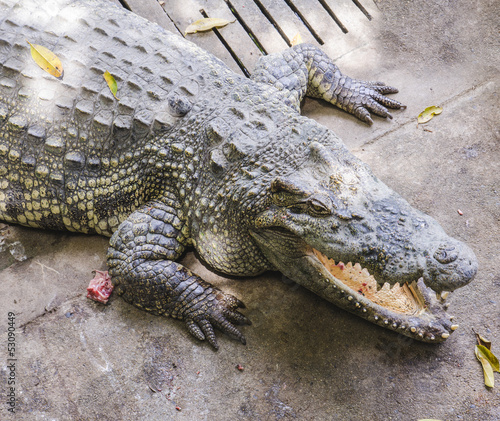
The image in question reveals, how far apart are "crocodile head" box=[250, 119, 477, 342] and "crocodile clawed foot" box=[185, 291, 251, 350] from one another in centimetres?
47

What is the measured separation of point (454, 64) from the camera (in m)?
4.71

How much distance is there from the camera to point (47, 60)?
3602 mm

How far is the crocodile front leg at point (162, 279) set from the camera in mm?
3471

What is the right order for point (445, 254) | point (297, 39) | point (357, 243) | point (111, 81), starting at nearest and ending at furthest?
1. point (445, 254)
2. point (357, 243)
3. point (111, 81)
4. point (297, 39)

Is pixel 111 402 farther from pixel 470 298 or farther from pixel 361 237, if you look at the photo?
pixel 470 298

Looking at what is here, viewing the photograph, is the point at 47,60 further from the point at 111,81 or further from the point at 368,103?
the point at 368,103

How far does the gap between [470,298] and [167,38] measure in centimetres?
300

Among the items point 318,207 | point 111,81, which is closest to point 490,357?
point 318,207

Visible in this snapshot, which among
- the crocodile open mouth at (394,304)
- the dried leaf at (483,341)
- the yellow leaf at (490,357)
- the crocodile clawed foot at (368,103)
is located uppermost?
the crocodile clawed foot at (368,103)

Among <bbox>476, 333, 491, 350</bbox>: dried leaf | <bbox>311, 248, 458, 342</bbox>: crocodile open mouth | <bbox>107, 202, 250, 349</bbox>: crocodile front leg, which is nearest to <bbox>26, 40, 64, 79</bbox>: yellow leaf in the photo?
<bbox>107, 202, 250, 349</bbox>: crocodile front leg

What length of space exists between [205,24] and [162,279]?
2705 millimetres

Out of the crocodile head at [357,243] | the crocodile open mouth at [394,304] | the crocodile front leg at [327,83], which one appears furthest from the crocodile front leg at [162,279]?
the crocodile front leg at [327,83]

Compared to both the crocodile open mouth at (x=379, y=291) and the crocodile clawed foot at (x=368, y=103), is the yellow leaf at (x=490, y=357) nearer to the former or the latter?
the crocodile open mouth at (x=379, y=291)

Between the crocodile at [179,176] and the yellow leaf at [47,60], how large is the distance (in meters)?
0.05
